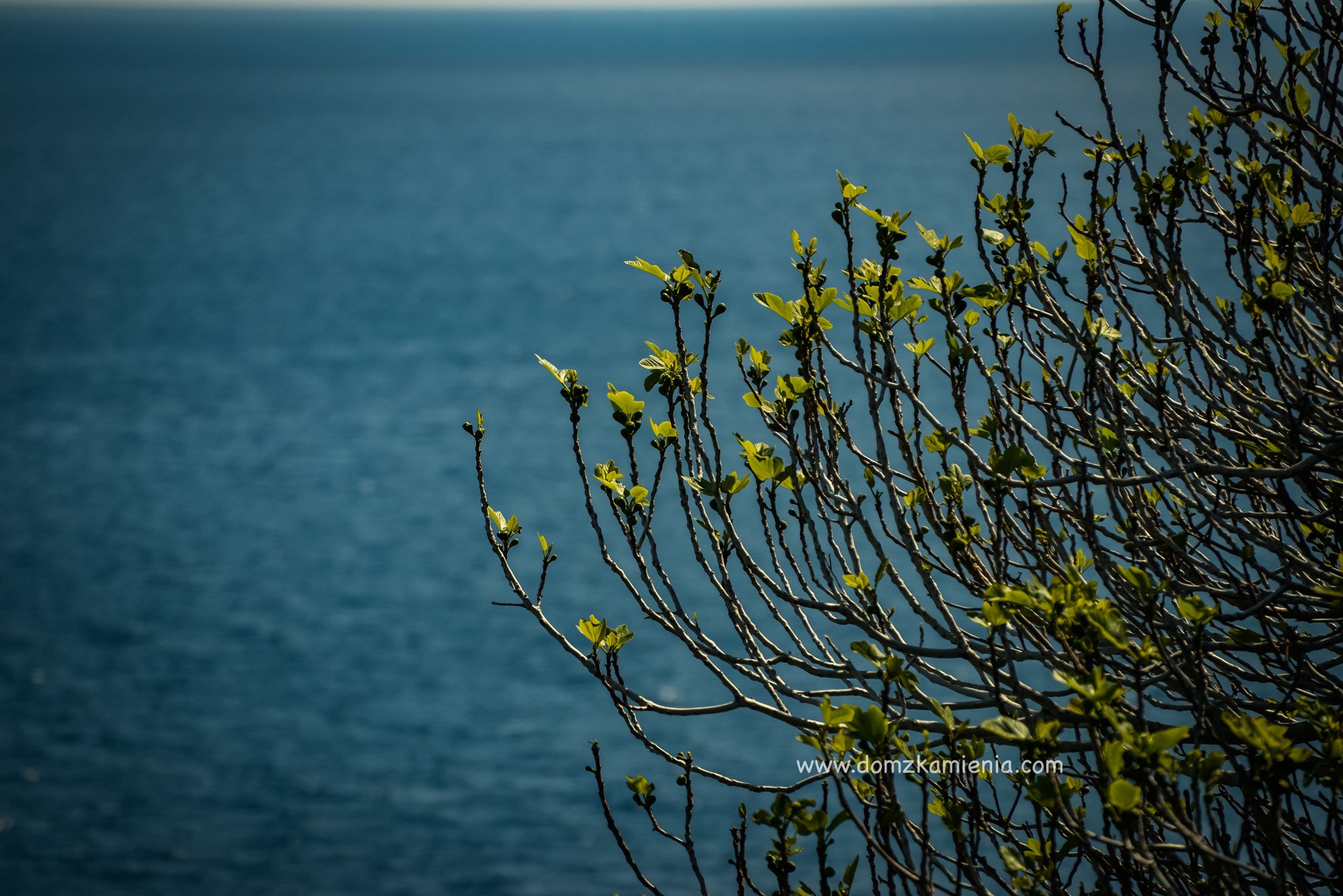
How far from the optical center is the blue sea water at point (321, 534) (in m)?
21.5

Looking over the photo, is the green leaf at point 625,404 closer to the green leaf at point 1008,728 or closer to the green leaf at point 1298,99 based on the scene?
the green leaf at point 1008,728

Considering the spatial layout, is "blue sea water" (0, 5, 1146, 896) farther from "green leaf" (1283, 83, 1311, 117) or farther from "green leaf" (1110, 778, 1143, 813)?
"green leaf" (1110, 778, 1143, 813)

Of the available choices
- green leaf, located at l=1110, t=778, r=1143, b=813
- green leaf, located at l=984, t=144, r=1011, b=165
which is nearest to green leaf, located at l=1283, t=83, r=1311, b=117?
green leaf, located at l=984, t=144, r=1011, b=165

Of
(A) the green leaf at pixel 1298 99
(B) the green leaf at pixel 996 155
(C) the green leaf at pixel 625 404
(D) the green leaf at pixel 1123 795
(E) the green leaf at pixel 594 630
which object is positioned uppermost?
(A) the green leaf at pixel 1298 99

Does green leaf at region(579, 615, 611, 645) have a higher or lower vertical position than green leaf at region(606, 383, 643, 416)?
lower

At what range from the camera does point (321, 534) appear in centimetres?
3353

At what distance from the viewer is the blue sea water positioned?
70.7 ft

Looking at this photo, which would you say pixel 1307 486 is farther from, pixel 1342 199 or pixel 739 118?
pixel 739 118

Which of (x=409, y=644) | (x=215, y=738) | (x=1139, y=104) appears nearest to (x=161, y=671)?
(x=215, y=738)

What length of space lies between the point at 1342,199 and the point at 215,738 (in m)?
25.1

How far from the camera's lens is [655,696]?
941 inches

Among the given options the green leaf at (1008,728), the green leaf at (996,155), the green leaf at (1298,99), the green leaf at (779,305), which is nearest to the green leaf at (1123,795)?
the green leaf at (1008,728)

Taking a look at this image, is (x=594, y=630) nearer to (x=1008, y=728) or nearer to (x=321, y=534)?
(x=1008, y=728)

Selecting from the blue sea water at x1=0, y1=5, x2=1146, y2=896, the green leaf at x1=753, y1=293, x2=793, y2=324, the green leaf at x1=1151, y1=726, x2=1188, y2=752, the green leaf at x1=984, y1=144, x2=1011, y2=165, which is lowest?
the green leaf at x1=1151, y1=726, x2=1188, y2=752
